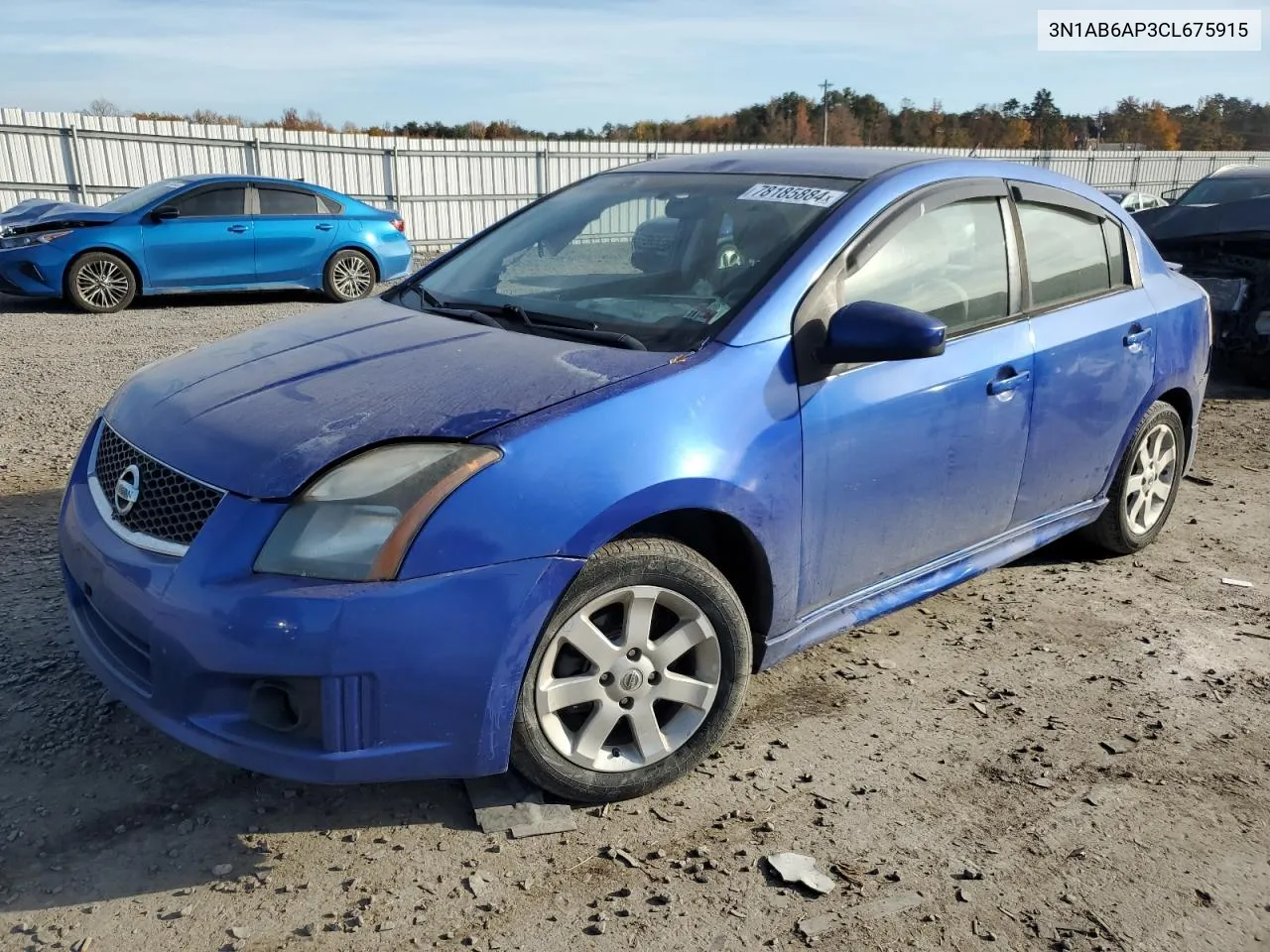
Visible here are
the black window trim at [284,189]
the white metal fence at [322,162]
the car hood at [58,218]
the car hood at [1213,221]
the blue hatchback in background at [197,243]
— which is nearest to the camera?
the car hood at [1213,221]

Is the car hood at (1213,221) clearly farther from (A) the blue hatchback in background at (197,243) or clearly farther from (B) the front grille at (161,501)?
(A) the blue hatchback in background at (197,243)

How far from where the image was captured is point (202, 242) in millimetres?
11539

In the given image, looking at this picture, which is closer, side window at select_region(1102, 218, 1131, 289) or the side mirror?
the side mirror

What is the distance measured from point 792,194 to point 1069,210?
4.61 feet

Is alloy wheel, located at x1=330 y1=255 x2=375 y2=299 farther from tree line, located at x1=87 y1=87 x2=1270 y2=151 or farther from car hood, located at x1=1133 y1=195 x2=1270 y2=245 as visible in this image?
tree line, located at x1=87 y1=87 x2=1270 y2=151

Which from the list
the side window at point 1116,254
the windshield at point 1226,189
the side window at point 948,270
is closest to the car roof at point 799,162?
the side window at point 948,270

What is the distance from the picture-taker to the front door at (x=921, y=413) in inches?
122

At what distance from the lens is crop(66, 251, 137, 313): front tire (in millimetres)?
10836

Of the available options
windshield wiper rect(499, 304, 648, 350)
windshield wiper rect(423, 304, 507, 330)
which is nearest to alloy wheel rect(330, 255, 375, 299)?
windshield wiper rect(423, 304, 507, 330)

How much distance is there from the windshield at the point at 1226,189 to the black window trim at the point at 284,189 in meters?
9.17

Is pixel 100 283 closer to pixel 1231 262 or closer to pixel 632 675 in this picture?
pixel 632 675

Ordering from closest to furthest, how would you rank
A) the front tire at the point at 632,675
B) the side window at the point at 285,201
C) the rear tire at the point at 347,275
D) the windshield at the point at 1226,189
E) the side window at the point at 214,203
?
the front tire at the point at 632,675, the windshield at the point at 1226,189, the side window at the point at 214,203, the side window at the point at 285,201, the rear tire at the point at 347,275

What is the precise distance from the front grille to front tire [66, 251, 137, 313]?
9.21m

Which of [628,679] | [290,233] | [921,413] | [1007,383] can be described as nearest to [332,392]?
[628,679]
